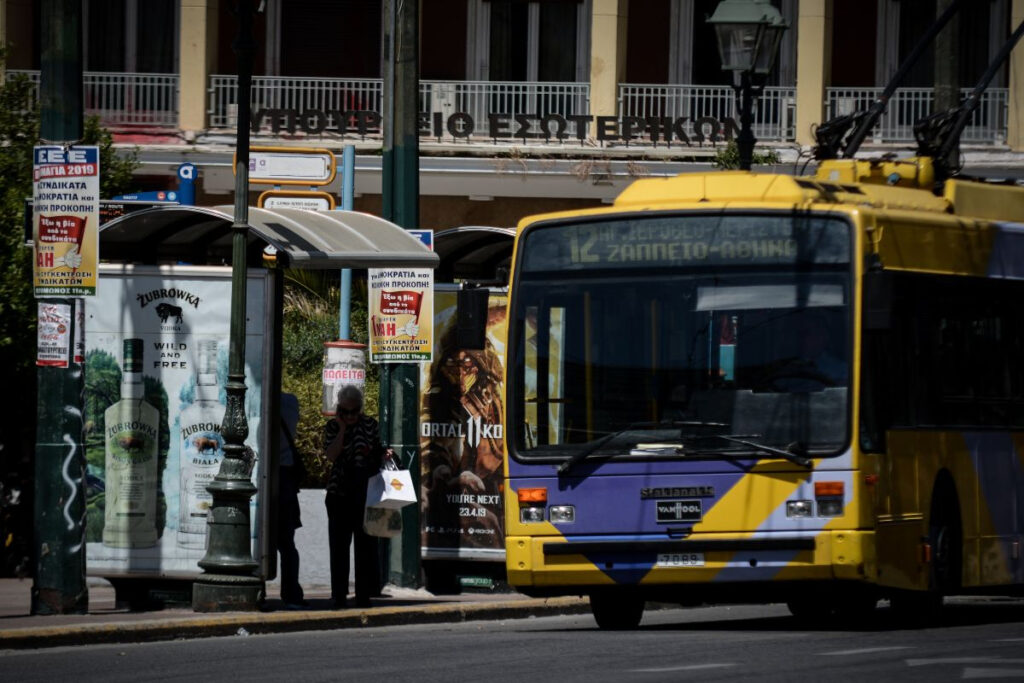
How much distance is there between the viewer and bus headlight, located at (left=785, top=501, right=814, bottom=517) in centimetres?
1294

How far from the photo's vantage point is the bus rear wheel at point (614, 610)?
47.5 ft

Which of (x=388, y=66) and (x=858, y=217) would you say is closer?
(x=858, y=217)

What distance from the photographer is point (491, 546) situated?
17.6 m

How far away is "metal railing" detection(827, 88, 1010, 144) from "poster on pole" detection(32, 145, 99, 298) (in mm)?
15873

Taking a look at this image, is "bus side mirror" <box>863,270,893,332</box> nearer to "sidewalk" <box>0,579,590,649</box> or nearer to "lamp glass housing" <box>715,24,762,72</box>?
"lamp glass housing" <box>715,24,762,72</box>

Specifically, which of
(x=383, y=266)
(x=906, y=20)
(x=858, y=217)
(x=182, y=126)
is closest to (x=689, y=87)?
(x=906, y=20)

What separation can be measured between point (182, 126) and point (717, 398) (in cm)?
1716

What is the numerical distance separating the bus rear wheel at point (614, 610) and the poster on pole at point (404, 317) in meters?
3.40

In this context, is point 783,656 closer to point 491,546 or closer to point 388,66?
point 491,546

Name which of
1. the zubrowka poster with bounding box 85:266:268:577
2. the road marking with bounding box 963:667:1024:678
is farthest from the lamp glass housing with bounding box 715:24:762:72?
the road marking with bounding box 963:667:1024:678

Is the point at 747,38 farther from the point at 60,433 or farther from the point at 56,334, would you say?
the point at 60,433

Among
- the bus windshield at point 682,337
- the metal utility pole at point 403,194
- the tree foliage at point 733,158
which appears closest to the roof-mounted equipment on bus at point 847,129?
the metal utility pole at point 403,194

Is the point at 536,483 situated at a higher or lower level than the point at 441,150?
lower

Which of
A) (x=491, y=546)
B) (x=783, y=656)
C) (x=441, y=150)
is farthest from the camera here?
(x=441, y=150)
